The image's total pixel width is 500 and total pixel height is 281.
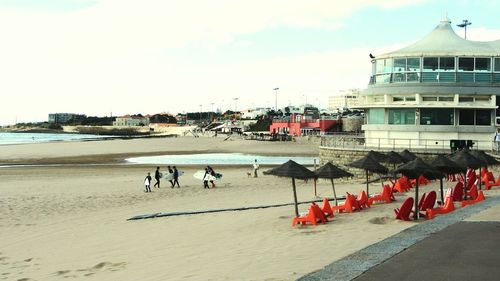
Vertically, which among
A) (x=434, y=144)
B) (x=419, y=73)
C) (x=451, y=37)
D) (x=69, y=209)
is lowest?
(x=69, y=209)

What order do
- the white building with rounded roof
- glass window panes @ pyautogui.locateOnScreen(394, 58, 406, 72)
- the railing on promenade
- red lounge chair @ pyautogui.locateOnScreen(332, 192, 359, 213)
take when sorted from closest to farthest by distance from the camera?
1. red lounge chair @ pyautogui.locateOnScreen(332, 192, 359, 213)
2. the railing on promenade
3. the white building with rounded roof
4. glass window panes @ pyautogui.locateOnScreen(394, 58, 406, 72)

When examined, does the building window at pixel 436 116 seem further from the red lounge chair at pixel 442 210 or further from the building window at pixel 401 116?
the red lounge chair at pixel 442 210

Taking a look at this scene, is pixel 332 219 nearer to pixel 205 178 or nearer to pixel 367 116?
pixel 205 178

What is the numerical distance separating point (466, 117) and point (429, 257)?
26342 millimetres

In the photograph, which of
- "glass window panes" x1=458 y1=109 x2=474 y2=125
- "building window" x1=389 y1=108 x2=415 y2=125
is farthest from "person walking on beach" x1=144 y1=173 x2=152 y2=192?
"glass window panes" x1=458 y1=109 x2=474 y2=125

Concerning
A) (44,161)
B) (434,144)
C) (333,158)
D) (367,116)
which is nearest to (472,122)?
(434,144)

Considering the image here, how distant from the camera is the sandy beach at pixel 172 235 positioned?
11.0 meters

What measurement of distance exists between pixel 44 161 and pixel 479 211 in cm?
4656

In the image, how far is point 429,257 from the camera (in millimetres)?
9211

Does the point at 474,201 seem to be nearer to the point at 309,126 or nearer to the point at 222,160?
the point at 222,160

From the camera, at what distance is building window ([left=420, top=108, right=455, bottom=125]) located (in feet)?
108

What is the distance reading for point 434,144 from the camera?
107 feet

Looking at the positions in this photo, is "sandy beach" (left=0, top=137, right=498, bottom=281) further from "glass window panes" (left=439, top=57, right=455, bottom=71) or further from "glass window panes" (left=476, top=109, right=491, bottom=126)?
"glass window panes" (left=439, top=57, right=455, bottom=71)

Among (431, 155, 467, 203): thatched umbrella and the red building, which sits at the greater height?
the red building
